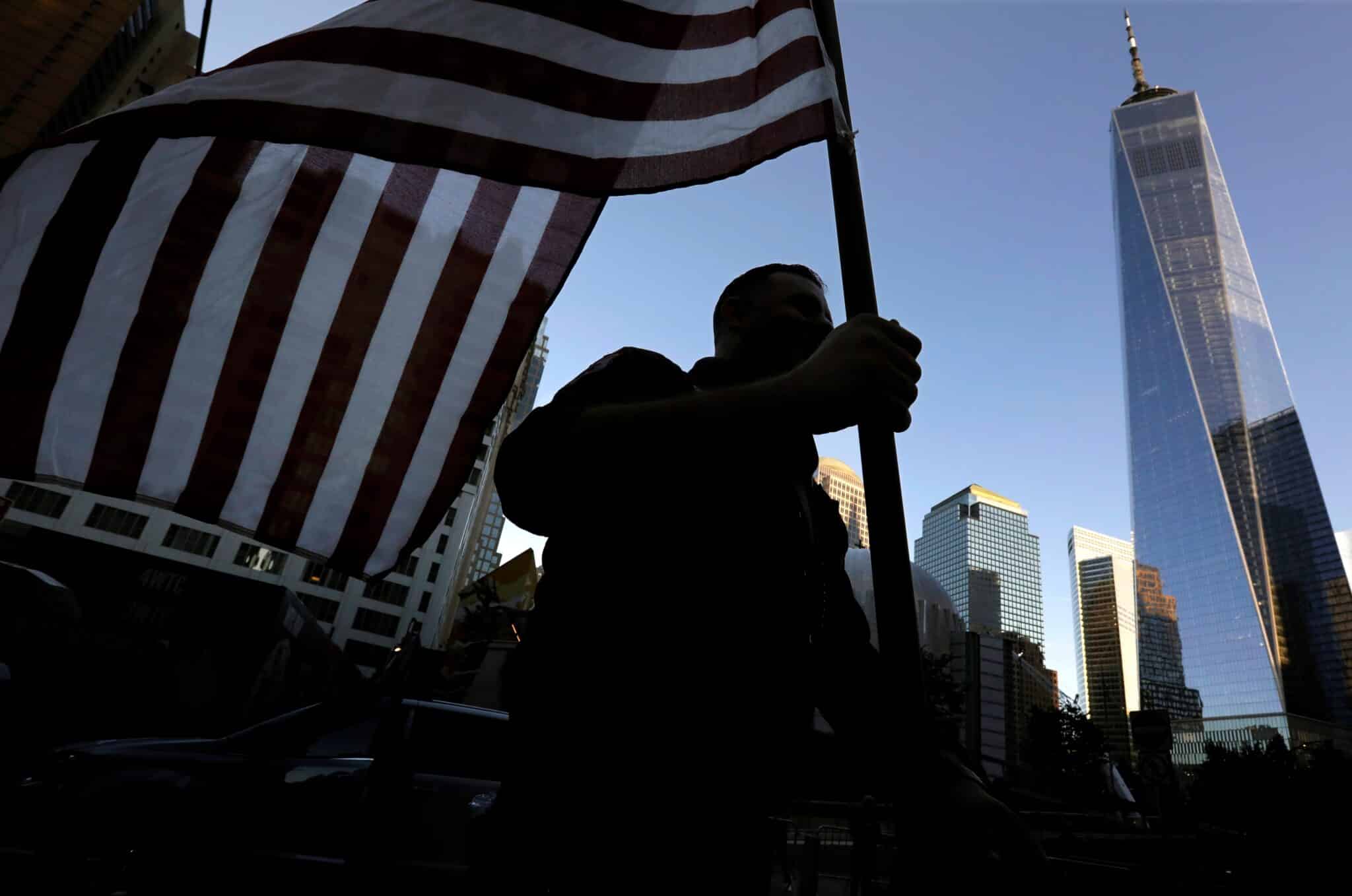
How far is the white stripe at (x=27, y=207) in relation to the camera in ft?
6.95

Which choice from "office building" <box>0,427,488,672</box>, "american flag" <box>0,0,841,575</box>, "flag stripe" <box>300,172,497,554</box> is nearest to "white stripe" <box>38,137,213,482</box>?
"american flag" <box>0,0,841,575</box>

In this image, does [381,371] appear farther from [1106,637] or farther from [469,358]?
[1106,637]

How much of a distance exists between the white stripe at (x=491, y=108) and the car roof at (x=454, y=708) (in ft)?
14.3

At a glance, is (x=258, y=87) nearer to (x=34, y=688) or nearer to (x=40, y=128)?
(x=34, y=688)

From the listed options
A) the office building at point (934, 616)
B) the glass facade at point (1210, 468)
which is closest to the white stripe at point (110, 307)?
the office building at point (934, 616)

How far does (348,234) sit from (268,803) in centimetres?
413

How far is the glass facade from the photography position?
10738 cm

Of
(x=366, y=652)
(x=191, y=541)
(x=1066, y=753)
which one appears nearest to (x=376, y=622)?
(x=366, y=652)

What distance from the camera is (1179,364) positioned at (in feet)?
407

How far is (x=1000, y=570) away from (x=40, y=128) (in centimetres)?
17957

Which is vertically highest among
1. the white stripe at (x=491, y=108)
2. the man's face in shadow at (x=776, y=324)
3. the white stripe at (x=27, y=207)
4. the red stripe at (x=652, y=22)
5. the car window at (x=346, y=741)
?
the red stripe at (x=652, y=22)

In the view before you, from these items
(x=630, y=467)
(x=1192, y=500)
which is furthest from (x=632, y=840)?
(x=1192, y=500)

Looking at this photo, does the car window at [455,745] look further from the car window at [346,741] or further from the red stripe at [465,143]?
the red stripe at [465,143]

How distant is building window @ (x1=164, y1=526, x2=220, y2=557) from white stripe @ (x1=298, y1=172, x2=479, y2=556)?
60603 mm
